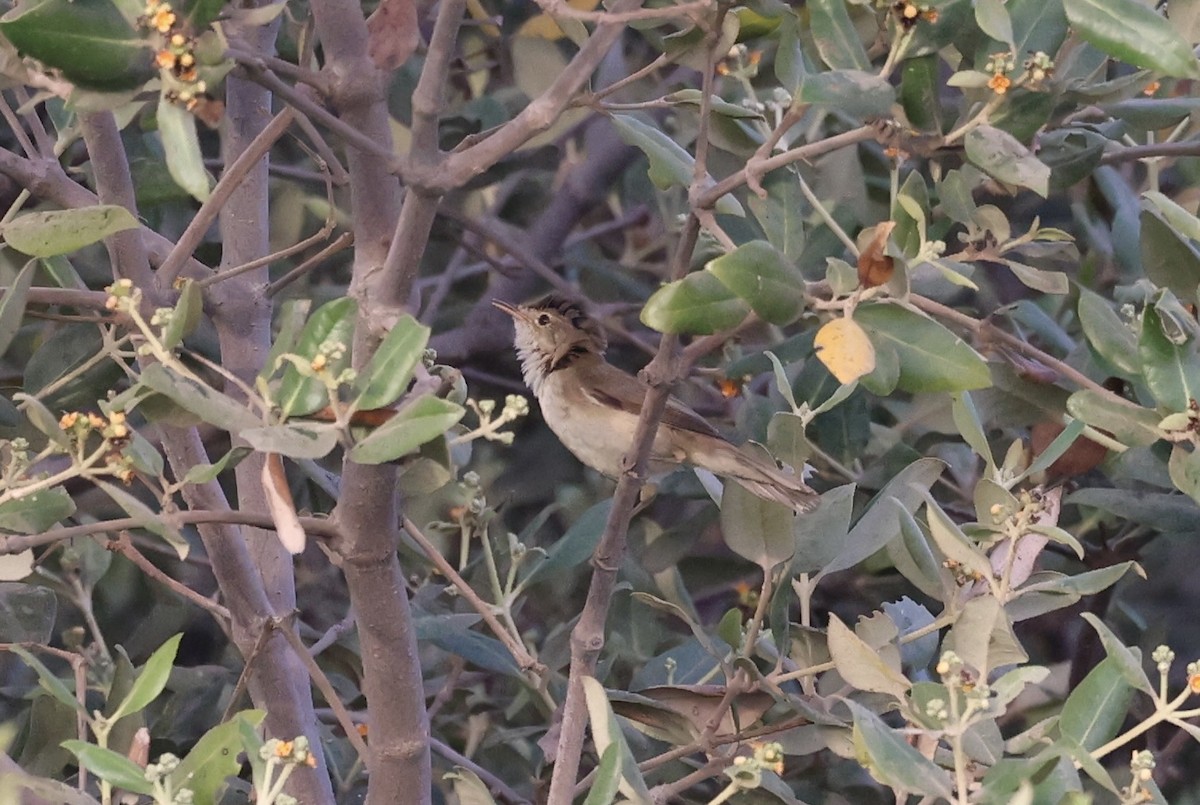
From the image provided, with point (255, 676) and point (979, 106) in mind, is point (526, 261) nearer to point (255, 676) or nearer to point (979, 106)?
point (255, 676)

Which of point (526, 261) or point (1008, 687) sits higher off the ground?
point (1008, 687)

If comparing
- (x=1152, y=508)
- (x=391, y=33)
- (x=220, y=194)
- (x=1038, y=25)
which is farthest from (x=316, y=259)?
(x=1152, y=508)

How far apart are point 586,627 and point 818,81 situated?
0.79 meters

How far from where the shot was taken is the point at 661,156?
79.7 inches

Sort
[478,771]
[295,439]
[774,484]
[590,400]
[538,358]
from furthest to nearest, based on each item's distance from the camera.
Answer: [538,358] < [590,400] < [478,771] < [774,484] < [295,439]

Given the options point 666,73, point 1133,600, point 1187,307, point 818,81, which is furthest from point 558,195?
point 818,81

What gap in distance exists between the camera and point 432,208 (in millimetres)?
1634

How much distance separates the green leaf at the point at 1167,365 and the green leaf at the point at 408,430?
2.69 ft

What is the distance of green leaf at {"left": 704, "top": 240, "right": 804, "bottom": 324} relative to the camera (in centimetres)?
149

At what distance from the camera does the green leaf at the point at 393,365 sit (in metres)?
1.46

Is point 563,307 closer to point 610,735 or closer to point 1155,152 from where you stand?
point 1155,152

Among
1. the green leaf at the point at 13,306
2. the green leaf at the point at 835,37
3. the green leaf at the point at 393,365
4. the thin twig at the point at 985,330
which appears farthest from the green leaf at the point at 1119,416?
the green leaf at the point at 13,306

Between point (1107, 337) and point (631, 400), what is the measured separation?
5.69 ft

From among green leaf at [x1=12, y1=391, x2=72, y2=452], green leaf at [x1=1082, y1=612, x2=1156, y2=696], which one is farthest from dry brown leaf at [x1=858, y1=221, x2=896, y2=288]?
green leaf at [x1=12, y1=391, x2=72, y2=452]
